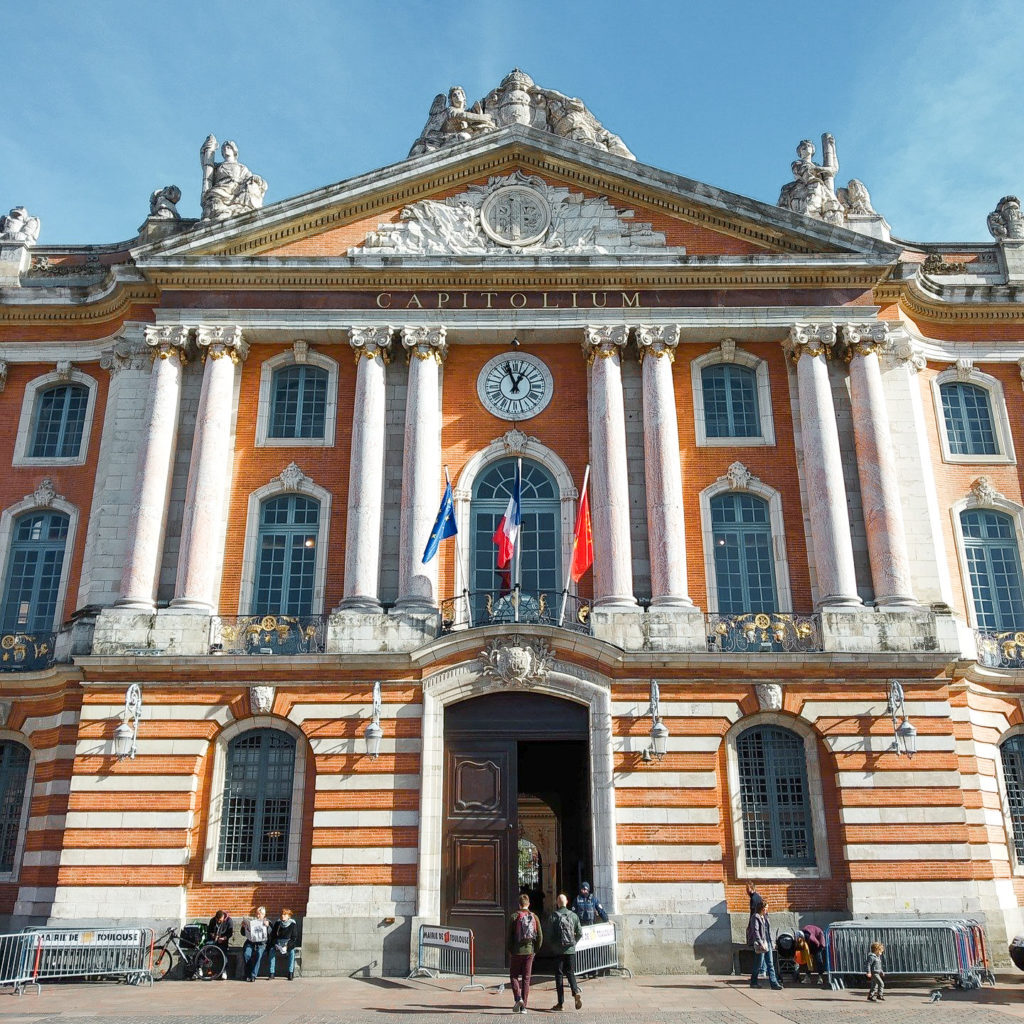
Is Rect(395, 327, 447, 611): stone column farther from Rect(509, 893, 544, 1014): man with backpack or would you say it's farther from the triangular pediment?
Rect(509, 893, 544, 1014): man with backpack

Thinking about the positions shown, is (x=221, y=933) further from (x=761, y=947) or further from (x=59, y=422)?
(x=59, y=422)

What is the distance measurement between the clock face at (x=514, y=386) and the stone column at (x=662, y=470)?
241 cm

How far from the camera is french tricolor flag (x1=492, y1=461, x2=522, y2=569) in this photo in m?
21.3

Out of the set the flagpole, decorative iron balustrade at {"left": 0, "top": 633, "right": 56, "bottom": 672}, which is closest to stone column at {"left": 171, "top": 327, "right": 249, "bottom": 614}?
decorative iron balustrade at {"left": 0, "top": 633, "right": 56, "bottom": 672}

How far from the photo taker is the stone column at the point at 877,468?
21.8 metres

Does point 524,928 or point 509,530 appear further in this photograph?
point 509,530

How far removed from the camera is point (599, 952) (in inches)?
712

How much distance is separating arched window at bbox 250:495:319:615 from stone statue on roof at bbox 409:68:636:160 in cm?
988

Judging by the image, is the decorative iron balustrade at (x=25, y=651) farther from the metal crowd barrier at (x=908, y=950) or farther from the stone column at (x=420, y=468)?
the metal crowd barrier at (x=908, y=950)

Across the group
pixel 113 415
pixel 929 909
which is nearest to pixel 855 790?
pixel 929 909

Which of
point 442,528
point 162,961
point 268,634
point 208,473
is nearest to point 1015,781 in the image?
point 442,528

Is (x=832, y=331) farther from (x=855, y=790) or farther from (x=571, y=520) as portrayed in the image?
(x=855, y=790)

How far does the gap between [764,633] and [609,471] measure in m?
4.75

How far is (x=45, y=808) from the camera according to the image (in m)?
20.9
